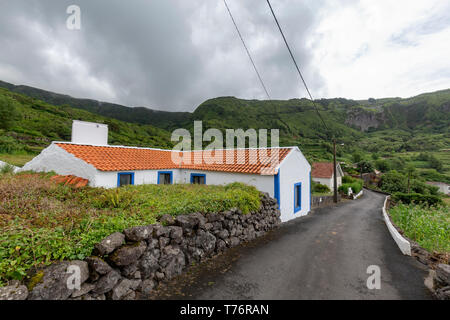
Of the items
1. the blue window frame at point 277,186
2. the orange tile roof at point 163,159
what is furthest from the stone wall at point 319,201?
the blue window frame at point 277,186

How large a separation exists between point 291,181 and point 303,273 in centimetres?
651

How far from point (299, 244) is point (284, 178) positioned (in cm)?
382

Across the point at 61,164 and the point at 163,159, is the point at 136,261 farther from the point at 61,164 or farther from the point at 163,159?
the point at 163,159

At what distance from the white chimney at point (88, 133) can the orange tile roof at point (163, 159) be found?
2181 millimetres

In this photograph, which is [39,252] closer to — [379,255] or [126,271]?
[126,271]

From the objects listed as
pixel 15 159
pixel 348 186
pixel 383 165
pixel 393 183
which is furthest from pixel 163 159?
pixel 383 165

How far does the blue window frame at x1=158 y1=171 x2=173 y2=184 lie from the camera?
12470mm

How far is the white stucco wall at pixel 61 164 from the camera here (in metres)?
9.03

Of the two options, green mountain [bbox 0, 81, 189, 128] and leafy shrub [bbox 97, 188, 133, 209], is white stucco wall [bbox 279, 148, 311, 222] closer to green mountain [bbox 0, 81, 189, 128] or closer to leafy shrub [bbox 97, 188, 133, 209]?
leafy shrub [bbox 97, 188, 133, 209]

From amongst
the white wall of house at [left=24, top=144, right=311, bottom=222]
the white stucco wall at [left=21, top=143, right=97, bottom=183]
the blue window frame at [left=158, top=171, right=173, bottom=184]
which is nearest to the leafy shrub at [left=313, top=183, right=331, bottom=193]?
the white wall of house at [left=24, top=144, right=311, bottom=222]

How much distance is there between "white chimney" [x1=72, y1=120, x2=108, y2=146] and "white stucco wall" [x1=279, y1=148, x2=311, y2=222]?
1270 cm

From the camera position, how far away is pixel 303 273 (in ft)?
15.5
